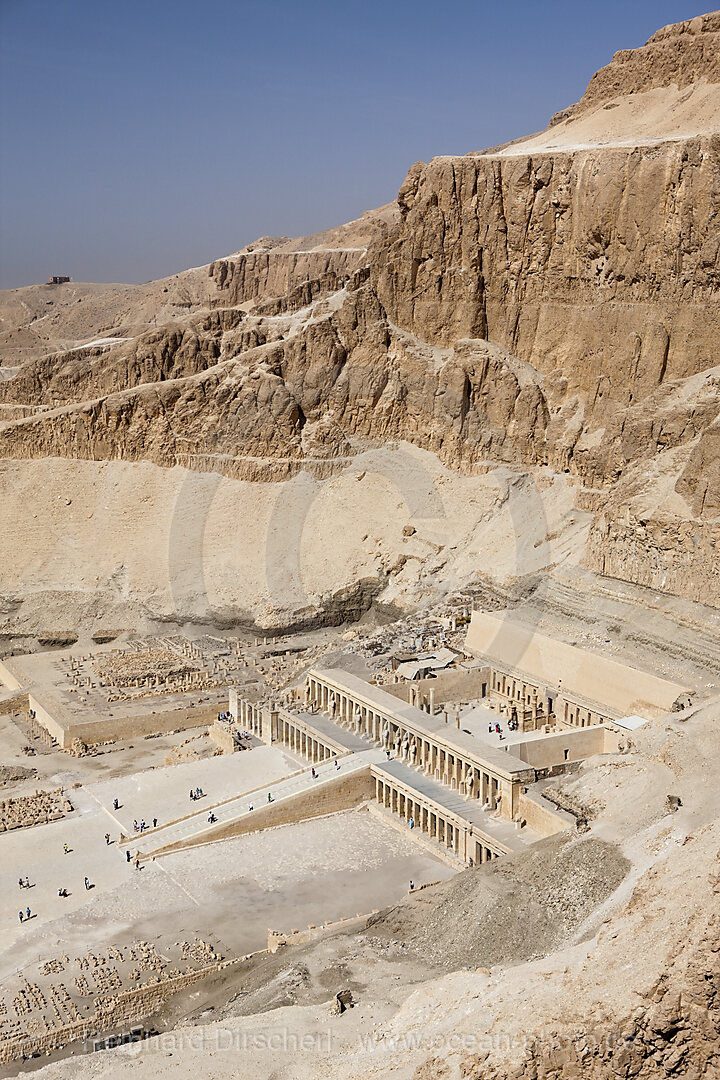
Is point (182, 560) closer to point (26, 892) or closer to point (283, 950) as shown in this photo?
point (26, 892)

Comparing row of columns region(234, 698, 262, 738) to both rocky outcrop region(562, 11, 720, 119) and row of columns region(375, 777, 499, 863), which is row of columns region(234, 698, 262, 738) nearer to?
row of columns region(375, 777, 499, 863)

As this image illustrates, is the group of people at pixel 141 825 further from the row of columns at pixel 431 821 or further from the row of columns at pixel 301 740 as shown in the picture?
the row of columns at pixel 431 821

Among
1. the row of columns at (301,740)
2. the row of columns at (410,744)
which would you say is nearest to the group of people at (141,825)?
the row of columns at (301,740)

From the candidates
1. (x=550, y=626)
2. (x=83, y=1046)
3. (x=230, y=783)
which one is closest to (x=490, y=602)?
(x=550, y=626)

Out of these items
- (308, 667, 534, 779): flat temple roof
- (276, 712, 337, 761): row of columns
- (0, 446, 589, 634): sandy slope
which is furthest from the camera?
(0, 446, 589, 634): sandy slope

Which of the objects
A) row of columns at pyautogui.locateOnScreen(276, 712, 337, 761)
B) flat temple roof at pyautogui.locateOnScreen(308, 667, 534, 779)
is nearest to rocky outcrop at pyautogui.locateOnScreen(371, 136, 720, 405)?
flat temple roof at pyautogui.locateOnScreen(308, 667, 534, 779)

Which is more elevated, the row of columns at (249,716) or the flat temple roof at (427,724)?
the flat temple roof at (427,724)

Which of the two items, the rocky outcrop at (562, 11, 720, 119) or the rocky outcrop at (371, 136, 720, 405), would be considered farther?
the rocky outcrop at (562, 11, 720, 119)
